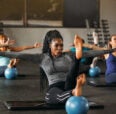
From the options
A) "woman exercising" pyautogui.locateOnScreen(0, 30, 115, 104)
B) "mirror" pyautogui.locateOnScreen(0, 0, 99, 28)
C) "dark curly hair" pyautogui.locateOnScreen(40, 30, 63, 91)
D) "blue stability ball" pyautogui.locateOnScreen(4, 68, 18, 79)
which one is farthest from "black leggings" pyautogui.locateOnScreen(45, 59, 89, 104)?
"mirror" pyautogui.locateOnScreen(0, 0, 99, 28)

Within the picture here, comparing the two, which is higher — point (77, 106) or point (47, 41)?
point (47, 41)

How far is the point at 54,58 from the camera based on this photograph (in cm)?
383

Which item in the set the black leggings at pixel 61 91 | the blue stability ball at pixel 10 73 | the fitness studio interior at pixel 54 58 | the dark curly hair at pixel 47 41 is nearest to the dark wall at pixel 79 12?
the fitness studio interior at pixel 54 58

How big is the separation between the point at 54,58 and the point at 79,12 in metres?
6.06

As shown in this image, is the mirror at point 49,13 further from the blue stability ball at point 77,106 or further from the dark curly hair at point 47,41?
the blue stability ball at point 77,106

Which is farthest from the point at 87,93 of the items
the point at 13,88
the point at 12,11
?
the point at 12,11

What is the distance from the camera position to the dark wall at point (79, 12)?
31.8 ft

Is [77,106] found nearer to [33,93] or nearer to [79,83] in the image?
[79,83]

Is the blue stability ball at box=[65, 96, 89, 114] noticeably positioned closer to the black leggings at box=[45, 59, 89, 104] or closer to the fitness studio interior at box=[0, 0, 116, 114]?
the fitness studio interior at box=[0, 0, 116, 114]

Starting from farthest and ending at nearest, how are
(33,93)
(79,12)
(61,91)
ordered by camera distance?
(79,12), (33,93), (61,91)

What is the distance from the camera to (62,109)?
3.69 m

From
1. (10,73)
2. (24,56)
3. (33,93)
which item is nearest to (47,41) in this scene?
(24,56)

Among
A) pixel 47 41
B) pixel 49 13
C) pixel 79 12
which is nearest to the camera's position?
pixel 47 41

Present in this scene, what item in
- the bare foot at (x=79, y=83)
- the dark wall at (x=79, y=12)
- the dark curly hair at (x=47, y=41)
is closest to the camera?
the bare foot at (x=79, y=83)
